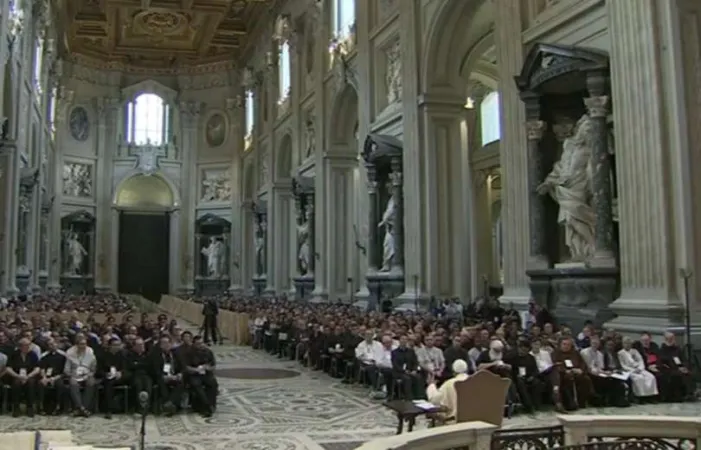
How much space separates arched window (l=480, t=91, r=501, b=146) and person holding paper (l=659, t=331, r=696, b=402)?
18089mm

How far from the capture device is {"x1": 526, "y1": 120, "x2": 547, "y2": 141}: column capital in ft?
Answer: 44.7

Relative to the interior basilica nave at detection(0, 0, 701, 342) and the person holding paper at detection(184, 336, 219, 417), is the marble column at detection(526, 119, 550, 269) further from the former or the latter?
the person holding paper at detection(184, 336, 219, 417)

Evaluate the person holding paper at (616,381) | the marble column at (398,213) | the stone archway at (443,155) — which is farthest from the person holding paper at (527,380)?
the marble column at (398,213)

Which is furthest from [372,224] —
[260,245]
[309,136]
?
[260,245]

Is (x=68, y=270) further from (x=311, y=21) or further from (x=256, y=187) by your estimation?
(x=311, y=21)

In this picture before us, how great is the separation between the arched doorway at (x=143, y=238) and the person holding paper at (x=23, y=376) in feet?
106

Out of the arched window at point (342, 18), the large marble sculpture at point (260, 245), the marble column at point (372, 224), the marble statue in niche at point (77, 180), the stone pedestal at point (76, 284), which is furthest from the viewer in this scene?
the marble statue in niche at point (77, 180)

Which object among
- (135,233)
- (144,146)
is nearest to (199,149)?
(144,146)

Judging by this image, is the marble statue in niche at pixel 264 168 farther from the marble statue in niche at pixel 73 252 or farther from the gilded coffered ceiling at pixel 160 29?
the marble statue in niche at pixel 73 252

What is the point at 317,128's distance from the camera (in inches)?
1080

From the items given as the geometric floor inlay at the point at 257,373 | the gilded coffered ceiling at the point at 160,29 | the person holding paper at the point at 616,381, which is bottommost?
the geometric floor inlay at the point at 257,373

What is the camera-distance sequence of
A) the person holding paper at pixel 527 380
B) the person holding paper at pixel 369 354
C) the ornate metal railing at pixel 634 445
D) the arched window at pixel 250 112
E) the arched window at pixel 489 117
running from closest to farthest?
1. the ornate metal railing at pixel 634 445
2. the person holding paper at pixel 527 380
3. the person holding paper at pixel 369 354
4. the arched window at pixel 489 117
5. the arched window at pixel 250 112

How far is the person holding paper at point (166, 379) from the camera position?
1001cm

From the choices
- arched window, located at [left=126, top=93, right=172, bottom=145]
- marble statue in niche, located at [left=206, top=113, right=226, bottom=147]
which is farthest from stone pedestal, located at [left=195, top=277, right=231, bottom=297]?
arched window, located at [left=126, top=93, right=172, bottom=145]
